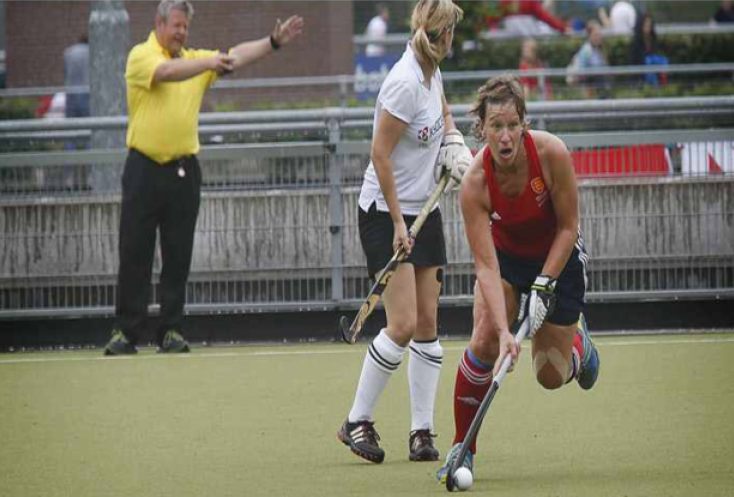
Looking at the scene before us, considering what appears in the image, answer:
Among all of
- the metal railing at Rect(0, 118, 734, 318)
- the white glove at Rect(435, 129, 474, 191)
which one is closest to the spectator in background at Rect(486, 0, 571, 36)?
the metal railing at Rect(0, 118, 734, 318)

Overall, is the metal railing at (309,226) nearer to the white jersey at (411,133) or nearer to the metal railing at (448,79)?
the white jersey at (411,133)

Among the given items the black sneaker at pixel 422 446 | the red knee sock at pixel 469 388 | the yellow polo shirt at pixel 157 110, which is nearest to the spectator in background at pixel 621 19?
the yellow polo shirt at pixel 157 110

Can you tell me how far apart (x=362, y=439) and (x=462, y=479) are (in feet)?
3.58

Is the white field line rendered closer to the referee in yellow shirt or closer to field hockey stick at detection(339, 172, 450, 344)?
the referee in yellow shirt

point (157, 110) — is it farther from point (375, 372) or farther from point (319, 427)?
point (375, 372)

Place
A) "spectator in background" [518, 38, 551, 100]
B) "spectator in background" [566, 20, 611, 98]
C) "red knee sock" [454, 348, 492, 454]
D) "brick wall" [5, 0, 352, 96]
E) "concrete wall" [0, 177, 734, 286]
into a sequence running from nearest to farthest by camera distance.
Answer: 1. "red knee sock" [454, 348, 492, 454]
2. "concrete wall" [0, 177, 734, 286]
3. "spectator in background" [518, 38, 551, 100]
4. "spectator in background" [566, 20, 611, 98]
5. "brick wall" [5, 0, 352, 96]

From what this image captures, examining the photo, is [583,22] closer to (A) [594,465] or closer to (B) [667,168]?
(B) [667,168]

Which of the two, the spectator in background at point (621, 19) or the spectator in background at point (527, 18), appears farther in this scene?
the spectator in background at point (527, 18)

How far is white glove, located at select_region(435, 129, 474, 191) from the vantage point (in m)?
8.30

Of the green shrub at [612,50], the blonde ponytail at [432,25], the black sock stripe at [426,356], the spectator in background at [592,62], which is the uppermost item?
the green shrub at [612,50]

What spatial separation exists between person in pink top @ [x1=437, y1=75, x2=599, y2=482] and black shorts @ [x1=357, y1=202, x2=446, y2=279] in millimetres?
643

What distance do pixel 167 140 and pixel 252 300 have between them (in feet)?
6.10

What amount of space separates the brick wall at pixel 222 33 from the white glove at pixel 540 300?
753 inches

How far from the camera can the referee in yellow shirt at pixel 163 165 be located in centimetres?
1199
